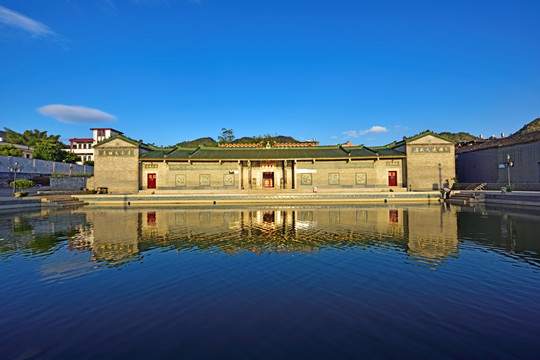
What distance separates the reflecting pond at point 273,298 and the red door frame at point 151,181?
24107 millimetres

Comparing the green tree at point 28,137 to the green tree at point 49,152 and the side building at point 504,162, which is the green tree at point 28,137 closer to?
the green tree at point 49,152

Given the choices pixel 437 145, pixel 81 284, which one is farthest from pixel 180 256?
pixel 437 145

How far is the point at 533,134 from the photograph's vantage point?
28.5m

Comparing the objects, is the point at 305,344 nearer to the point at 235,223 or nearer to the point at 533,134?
the point at 235,223

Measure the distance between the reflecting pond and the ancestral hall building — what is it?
2320 centimetres

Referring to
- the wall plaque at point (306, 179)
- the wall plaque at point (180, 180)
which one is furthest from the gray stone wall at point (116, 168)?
the wall plaque at point (306, 179)

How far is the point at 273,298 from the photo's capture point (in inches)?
219

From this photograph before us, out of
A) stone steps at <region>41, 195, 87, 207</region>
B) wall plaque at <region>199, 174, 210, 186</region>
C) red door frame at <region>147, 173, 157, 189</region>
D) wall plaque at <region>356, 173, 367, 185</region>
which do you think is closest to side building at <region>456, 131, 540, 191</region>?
wall plaque at <region>356, 173, 367, 185</region>

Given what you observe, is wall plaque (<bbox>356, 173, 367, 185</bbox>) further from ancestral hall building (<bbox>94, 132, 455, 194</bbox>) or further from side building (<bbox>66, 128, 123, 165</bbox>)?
side building (<bbox>66, 128, 123, 165</bbox>)

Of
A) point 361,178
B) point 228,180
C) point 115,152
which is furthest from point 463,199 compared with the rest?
point 115,152

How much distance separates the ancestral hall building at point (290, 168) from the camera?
33.1 m

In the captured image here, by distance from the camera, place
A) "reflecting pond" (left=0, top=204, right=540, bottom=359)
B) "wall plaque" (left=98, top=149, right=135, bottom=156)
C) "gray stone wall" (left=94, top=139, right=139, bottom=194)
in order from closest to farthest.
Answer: "reflecting pond" (left=0, top=204, right=540, bottom=359)
"gray stone wall" (left=94, top=139, right=139, bottom=194)
"wall plaque" (left=98, top=149, right=135, bottom=156)

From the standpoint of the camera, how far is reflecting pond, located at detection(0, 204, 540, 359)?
398 centimetres

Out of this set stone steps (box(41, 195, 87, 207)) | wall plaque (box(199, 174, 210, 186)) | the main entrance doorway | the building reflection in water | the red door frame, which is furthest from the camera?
the main entrance doorway
